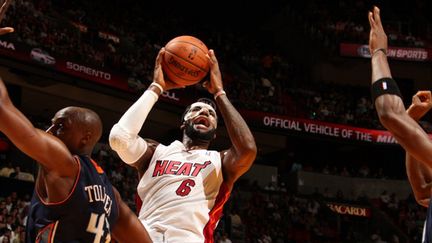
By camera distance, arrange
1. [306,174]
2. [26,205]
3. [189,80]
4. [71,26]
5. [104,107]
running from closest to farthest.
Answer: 1. [189,80]
2. [26,205]
3. [71,26]
4. [104,107]
5. [306,174]

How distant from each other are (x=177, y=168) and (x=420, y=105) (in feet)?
5.62

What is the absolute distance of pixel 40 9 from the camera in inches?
616

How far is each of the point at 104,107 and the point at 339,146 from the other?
902 cm

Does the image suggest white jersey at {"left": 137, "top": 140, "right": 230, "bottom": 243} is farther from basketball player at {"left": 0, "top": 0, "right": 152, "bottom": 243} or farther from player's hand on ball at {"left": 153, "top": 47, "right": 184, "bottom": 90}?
basketball player at {"left": 0, "top": 0, "right": 152, "bottom": 243}

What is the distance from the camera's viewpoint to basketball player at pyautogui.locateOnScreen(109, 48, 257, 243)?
4.00m

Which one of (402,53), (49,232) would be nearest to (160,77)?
(49,232)

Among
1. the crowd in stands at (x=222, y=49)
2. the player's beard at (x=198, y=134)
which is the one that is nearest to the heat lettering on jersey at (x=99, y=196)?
the player's beard at (x=198, y=134)

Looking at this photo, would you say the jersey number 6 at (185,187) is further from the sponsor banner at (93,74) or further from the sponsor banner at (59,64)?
the sponsor banner at (93,74)

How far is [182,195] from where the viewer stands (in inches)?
160

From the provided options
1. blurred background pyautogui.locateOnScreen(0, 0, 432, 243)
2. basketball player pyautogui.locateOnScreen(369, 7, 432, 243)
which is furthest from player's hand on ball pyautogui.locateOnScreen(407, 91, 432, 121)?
blurred background pyautogui.locateOnScreen(0, 0, 432, 243)

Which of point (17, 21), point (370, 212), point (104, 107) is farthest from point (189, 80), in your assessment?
point (370, 212)

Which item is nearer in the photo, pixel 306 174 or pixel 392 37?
pixel 306 174

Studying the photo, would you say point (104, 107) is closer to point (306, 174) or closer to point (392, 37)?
point (306, 174)

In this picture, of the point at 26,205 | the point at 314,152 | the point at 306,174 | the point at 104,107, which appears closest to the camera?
the point at 26,205
